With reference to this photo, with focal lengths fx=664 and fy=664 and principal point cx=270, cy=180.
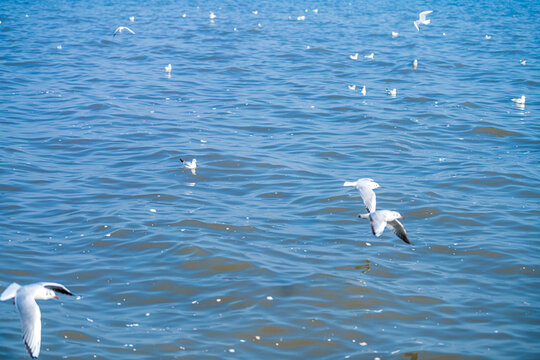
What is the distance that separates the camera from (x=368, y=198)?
9.98 m

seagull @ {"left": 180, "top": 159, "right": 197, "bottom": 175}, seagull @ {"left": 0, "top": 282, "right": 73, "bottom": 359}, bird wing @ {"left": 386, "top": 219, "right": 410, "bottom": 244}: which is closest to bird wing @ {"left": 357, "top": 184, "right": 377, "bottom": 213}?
bird wing @ {"left": 386, "top": 219, "right": 410, "bottom": 244}

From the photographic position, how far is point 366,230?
34.6 ft

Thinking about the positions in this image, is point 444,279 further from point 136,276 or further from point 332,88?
point 332,88

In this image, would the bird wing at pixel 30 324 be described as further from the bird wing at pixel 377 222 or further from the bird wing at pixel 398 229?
the bird wing at pixel 398 229

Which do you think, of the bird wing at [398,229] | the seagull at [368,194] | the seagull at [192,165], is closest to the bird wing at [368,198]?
the seagull at [368,194]

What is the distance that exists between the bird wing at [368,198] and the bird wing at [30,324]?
481 cm

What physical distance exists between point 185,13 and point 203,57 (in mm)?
10704

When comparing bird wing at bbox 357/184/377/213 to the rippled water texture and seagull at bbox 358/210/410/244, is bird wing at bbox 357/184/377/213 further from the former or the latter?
the rippled water texture

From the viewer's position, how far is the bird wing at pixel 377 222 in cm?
869

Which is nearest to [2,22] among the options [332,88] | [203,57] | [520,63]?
[203,57]

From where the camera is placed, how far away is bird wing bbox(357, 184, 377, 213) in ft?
31.8

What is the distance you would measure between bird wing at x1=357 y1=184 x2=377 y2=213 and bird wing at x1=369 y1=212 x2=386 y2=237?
1.39 ft

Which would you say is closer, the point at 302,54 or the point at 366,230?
the point at 366,230

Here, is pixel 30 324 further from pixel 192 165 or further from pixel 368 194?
pixel 192 165
